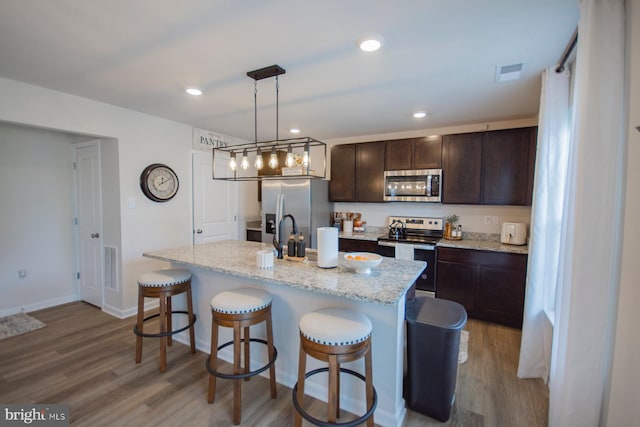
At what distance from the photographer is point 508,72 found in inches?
Answer: 89.7

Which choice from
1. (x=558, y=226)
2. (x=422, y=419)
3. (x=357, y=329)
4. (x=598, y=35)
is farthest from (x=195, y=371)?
(x=598, y=35)

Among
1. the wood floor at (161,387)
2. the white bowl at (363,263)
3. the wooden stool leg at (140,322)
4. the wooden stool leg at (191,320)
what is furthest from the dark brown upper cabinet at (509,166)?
the wooden stool leg at (140,322)

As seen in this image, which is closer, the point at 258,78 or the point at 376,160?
the point at 258,78

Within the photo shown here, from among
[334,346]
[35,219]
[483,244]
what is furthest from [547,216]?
[35,219]

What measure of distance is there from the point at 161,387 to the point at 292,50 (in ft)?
8.71

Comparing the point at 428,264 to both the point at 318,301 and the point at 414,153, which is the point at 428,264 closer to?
the point at 414,153

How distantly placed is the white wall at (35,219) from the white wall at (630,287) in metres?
5.41

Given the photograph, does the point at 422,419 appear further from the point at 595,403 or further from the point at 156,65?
the point at 156,65

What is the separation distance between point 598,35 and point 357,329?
1875 mm

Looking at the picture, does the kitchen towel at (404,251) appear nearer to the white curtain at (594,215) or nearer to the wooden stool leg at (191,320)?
the white curtain at (594,215)

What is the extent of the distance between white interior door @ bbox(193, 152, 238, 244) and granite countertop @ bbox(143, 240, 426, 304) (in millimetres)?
1548

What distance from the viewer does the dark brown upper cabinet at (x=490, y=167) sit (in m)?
3.36

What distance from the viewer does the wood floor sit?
187 centimetres

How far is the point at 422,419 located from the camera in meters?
1.88
